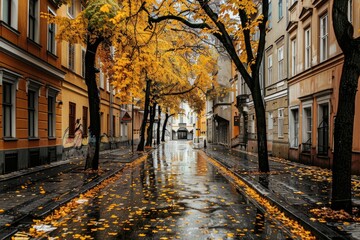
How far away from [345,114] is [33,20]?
14.8m

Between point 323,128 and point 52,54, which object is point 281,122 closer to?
point 323,128

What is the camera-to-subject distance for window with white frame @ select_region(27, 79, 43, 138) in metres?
18.3

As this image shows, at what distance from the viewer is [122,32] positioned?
1725cm

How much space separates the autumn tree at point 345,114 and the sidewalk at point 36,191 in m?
5.66

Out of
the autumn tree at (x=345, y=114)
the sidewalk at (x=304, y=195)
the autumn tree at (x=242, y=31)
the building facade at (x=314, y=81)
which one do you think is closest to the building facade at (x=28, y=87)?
the autumn tree at (x=242, y=31)

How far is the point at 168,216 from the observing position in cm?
811

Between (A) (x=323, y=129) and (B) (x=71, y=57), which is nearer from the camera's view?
(A) (x=323, y=129)

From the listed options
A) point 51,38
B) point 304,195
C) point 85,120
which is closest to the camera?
point 304,195

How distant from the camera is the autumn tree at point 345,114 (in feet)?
25.6

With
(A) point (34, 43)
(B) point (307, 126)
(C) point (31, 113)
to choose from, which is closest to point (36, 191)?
(C) point (31, 113)

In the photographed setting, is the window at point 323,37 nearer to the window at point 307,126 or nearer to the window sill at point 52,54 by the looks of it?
the window at point 307,126

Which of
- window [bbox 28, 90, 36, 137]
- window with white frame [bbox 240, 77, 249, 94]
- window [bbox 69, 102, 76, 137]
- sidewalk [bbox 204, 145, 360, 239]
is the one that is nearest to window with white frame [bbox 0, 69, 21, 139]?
window [bbox 28, 90, 36, 137]

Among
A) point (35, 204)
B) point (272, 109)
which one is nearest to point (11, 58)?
point (35, 204)

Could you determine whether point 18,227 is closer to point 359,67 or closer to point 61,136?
point 359,67
